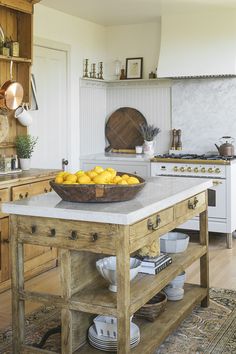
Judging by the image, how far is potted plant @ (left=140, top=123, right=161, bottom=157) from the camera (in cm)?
655

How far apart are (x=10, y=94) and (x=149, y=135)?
246 cm

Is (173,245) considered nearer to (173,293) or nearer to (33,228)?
(173,293)

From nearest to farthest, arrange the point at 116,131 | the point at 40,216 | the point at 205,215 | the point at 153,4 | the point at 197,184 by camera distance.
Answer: the point at 40,216 → the point at 197,184 → the point at 205,215 → the point at 153,4 → the point at 116,131

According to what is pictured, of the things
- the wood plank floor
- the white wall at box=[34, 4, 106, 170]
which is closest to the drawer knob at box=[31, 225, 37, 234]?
the wood plank floor

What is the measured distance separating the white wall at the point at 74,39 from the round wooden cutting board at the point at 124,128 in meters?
0.74

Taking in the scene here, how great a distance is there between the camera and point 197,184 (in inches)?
139

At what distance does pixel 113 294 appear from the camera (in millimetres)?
2766

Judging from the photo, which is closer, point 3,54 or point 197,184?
point 197,184

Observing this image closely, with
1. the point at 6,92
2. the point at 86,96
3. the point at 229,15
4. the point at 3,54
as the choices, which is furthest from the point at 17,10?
the point at 229,15

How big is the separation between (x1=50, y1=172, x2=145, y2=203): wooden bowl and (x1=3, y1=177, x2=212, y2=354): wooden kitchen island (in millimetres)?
39

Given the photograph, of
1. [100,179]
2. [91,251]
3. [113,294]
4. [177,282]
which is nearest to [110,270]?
[113,294]

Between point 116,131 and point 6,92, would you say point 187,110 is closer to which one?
point 116,131

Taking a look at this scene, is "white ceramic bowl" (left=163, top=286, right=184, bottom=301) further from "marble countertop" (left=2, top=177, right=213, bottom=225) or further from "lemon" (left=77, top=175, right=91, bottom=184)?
"lemon" (left=77, top=175, right=91, bottom=184)

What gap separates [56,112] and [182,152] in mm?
1658
